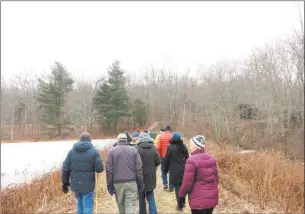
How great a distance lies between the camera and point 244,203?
28.3ft

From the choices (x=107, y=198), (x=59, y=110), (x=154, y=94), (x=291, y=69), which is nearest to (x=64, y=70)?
(x=59, y=110)

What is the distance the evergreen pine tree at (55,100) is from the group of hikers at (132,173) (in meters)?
47.5

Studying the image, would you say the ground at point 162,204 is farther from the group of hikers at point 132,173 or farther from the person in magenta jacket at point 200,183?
the person in magenta jacket at point 200,183

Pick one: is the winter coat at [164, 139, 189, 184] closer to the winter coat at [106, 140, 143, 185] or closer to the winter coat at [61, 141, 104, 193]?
the winter coat at [106, 140, 143, 185]

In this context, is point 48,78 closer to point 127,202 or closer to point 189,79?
point 189,79

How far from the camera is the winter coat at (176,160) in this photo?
25.0 feet

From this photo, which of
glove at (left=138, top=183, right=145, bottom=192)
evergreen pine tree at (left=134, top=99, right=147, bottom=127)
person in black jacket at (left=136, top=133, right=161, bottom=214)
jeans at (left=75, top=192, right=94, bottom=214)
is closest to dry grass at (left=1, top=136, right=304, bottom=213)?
person in black jacket at (left=136, top=133, right=161, bottom=214)

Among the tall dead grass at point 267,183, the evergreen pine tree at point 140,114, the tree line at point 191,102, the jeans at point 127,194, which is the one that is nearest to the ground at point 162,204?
the tall dead grass at point 267,183

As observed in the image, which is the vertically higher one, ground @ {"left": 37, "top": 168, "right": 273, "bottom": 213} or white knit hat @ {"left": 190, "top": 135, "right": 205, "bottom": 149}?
white knit hat @ {"left": 190, "top": 135, "right": 205, "bottom": 149}

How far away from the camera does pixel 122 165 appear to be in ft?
19.9

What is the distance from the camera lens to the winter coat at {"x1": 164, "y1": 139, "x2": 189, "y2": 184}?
7.62 m

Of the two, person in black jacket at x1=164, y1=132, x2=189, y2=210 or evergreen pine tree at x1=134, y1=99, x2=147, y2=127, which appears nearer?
person in black jacket at x1=164, y1=132, x2=189, y2=210

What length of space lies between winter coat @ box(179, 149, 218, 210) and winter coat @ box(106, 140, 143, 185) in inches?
52.2

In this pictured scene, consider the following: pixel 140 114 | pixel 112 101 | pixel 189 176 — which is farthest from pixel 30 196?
pixel 140 114
